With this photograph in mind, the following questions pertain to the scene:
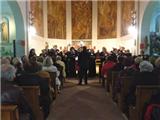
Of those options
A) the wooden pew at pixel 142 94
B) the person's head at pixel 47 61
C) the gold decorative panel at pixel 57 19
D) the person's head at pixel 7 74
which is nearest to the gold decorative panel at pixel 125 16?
the gold decorative panel at pixel 57 19

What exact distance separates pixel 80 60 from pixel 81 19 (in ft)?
35.9

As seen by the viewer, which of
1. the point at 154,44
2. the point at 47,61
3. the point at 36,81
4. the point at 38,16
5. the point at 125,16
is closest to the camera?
the point at 36,81

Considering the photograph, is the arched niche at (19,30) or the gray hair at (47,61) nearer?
the gray hair at (47,61)

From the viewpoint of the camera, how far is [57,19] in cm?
2284

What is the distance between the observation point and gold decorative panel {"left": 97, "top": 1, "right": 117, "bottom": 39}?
22.2m

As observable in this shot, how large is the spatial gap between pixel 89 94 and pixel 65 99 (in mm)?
1111

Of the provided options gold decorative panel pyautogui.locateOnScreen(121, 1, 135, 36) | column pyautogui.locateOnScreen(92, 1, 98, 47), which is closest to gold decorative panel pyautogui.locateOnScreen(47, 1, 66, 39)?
column pyautogui.locateOnScreen(92, 1, 98, 47)

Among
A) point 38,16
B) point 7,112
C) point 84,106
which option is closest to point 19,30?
point 38,16

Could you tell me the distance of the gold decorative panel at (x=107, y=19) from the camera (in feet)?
72.7

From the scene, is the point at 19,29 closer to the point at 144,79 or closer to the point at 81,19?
the point at 144,79

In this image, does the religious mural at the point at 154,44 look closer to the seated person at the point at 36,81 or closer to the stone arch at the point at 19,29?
the stone arch at the point at 19,29

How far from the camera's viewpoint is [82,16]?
78.3 ft

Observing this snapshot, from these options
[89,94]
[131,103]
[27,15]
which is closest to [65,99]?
[89,94]

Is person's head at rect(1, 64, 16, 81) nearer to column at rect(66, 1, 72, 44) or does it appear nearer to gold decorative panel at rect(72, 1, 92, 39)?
column at rect(66, 1, 72, 44)
